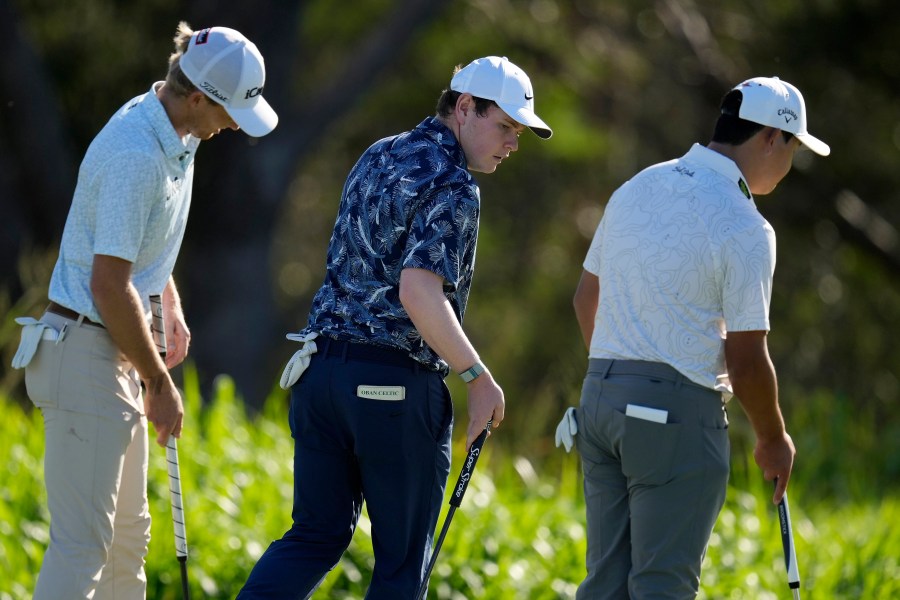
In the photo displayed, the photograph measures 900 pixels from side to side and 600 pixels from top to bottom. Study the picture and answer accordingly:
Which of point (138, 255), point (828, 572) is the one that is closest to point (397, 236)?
point (138, 255)

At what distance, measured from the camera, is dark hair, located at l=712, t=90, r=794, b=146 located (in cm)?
398

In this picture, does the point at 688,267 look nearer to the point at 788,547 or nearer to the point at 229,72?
the point at 788,547

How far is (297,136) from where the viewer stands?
11.2m

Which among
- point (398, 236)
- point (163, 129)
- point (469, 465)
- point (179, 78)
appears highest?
point (179, 78)

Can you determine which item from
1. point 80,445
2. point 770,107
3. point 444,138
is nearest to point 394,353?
point 444,138

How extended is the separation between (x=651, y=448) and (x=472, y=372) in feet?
2.02

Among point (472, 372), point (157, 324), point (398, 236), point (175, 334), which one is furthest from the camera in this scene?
point (175, 334)

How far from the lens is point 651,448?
3.83 metres

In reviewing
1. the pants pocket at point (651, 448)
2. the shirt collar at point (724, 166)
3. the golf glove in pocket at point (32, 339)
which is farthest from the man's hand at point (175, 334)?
the shirt collar at point (724, 166)

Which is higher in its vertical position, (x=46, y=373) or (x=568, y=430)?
(x=46, y=373)

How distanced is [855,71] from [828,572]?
8426 millimetres

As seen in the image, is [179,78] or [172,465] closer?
[179,78]

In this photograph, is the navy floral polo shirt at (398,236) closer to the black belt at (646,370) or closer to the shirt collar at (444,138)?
the shirt collar at (444,138)

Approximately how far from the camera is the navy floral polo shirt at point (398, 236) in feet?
12.0
